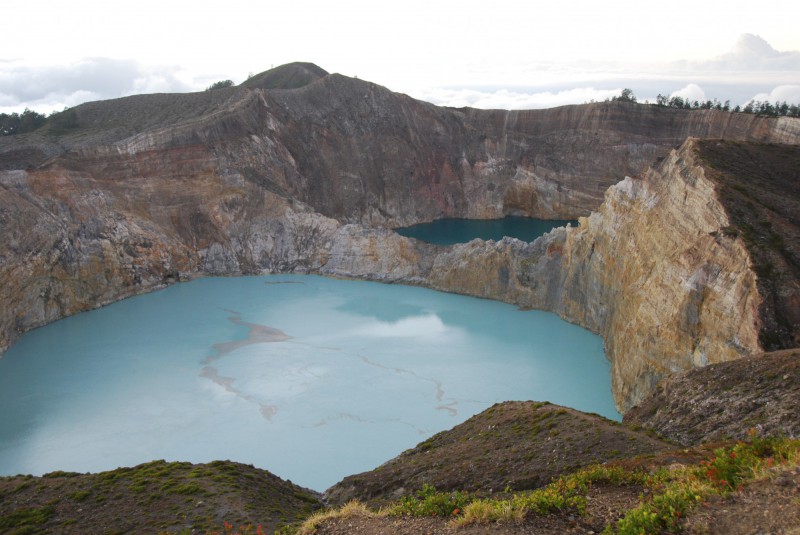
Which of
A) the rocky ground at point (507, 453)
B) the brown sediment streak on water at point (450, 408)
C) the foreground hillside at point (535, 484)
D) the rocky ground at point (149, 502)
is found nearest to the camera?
the foreground hillside at point (535, 484)

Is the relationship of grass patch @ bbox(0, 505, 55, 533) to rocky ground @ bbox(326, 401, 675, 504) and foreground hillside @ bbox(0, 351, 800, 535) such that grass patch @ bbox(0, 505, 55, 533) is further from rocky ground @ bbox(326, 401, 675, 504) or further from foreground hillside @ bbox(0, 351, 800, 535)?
rocky ground @ bbox(326, 401, 675, 504)

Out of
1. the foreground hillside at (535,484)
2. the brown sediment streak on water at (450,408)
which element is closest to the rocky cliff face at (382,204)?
the foreground hillside at (535,484)

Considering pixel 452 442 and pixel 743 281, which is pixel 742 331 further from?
pixel 452 442

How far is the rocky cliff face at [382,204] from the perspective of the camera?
805 inches

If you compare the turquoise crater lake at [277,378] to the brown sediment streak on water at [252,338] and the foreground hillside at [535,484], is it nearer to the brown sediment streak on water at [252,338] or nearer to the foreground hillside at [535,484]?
the brown sediment streak on water at [252,338]

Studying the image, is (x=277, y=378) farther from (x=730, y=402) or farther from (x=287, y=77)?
(x=287, y=77)

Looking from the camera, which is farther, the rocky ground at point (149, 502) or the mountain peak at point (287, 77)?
the mountain peak at point (287, 77)

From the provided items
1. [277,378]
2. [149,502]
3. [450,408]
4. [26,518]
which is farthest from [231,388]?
[26,518]

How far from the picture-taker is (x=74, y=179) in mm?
36438

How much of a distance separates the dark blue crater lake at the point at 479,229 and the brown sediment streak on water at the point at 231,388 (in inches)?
956

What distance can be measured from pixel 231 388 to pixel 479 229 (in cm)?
3105

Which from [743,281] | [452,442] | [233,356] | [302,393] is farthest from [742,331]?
[233,356]

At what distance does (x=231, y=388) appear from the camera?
2370 centimetres

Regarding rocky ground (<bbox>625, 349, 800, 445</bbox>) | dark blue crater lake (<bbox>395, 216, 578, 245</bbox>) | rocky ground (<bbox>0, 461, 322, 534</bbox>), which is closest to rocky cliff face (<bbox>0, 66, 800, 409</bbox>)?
dark blue crater lake (<bbox>395, 216, 578, 245</bbox>)
